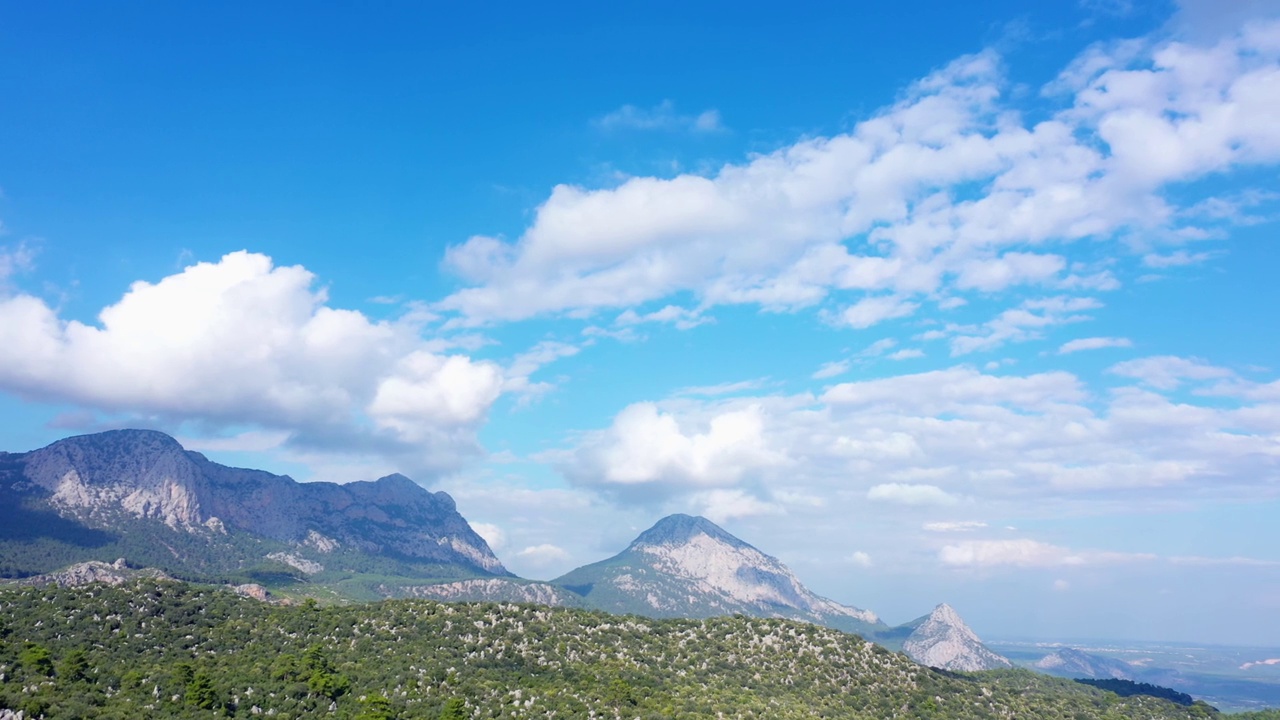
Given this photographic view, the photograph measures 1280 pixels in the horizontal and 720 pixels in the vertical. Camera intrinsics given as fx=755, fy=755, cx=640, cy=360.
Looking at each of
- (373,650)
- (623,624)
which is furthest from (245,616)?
(623,624)

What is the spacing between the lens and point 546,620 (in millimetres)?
184250

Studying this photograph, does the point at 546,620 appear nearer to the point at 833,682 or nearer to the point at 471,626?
the point at 471,626

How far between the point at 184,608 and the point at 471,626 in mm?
65303

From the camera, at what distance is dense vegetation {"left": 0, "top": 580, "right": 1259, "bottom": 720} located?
128250 millimetres

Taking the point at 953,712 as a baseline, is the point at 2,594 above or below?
above

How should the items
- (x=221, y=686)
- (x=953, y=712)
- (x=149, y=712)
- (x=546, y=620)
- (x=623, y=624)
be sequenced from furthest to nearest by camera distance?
(x=623, y=624) → (x=546, y=620) → (x=953, y=712) → (x=221, y=686) → (x=149, y=712)

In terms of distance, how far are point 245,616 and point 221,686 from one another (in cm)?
4507

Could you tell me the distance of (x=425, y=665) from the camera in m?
147

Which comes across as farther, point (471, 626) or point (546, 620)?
point (546, 620)

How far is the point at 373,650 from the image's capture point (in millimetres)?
154125

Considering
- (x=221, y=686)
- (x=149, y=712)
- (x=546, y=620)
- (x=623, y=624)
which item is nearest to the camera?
(x=149, y=712)

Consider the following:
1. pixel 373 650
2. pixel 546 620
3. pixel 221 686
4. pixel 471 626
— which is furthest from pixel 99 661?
pixel 546 620

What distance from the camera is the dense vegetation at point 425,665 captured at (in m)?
128

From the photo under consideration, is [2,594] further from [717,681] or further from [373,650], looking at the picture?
[717,681]
